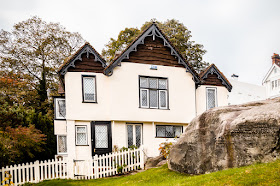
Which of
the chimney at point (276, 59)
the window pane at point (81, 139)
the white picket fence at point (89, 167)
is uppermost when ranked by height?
the chimney at point (276, 59)

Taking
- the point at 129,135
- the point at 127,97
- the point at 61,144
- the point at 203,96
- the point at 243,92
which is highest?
the point at 243,92

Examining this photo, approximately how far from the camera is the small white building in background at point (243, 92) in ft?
189

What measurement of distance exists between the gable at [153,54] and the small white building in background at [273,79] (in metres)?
35.9

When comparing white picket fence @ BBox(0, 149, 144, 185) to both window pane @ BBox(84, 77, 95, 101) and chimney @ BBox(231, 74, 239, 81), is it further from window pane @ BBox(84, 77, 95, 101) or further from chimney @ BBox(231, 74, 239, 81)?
chimney @ BBox(231, 74, 239, 81)

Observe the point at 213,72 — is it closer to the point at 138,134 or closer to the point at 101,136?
the point at 138,134

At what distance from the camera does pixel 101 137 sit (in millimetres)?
25219

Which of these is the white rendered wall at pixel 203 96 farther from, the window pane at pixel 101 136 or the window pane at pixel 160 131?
the window pane at pixel 101 136

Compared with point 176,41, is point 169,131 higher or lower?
lower

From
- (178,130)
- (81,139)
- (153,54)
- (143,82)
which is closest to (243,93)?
(178,130)

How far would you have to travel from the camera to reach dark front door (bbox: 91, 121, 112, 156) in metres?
24.8

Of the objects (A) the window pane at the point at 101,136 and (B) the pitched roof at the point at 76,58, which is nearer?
(B) the pitched roof at the point at 76,58

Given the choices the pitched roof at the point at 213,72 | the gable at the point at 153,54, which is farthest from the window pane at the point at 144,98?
the pitched roof at the point at 213,72

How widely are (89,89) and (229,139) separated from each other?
1349 centimetres

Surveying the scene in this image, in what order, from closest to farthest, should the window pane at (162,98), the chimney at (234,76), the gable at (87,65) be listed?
the gable at (87,65) → the window pane at (162,98) → the chimney at (234,76)
